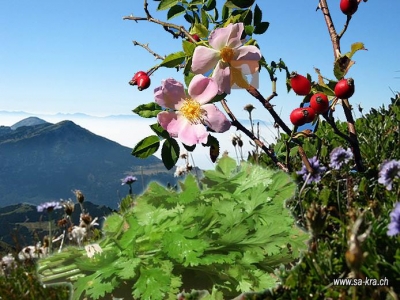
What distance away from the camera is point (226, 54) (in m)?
2.28

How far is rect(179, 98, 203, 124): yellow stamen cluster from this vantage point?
7.22 ft

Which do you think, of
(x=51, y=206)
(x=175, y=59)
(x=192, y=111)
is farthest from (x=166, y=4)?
(x=51, y=206)

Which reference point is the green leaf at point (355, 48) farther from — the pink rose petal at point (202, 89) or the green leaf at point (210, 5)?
the pink rose petal at point (202, 89)

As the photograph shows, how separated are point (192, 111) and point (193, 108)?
1cm

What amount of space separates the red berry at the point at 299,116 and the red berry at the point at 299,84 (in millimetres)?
137

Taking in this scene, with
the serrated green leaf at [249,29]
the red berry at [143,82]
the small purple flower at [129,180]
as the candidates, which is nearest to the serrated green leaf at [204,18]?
the serrated green leaf at [249,29]

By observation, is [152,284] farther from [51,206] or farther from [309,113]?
[51,206]

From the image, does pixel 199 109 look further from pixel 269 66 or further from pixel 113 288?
pixel 269 66

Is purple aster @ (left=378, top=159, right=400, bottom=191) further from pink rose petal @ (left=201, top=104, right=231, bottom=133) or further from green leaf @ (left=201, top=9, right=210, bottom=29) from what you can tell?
green leaf @ (left=201, top=9, right=210, bottom=29)

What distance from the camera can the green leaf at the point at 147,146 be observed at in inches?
99.4

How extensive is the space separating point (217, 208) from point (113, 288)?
0.49 m

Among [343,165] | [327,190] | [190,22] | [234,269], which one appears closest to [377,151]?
[343,165]

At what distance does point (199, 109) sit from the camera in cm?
221

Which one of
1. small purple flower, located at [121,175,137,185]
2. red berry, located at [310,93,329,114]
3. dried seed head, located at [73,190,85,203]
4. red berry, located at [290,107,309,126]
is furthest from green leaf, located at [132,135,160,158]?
small purple flower, located at [121,175,137,185]
